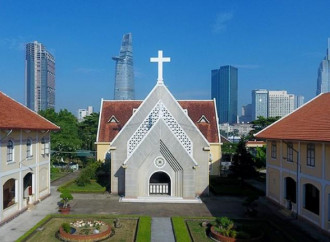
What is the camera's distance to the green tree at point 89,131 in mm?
55031

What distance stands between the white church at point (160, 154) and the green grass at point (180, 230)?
18.9ft

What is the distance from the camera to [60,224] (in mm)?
18984

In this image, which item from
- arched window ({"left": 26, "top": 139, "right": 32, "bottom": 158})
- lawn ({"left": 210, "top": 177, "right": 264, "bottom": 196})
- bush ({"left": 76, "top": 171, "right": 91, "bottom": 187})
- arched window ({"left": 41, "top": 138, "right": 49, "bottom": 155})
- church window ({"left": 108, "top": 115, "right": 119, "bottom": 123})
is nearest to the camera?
arched window ({"left": 26, "top": 139, "right": 32, "bottom": 158})

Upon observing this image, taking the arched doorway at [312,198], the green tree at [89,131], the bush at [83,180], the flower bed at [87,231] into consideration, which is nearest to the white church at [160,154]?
the bush at [83,180]

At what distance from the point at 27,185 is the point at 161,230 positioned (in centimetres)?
1323

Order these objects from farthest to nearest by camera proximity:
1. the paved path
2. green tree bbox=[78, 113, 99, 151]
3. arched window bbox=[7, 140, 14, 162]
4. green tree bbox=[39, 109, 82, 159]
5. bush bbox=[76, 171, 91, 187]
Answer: green tree bbox=[78, 113, 99, 151] < green tree bbox=[39, 109, 82, 159] < bush bbox=[76, 171, 91, 187] < arched window bbox=[7, 140, 14, 162] < the paved path

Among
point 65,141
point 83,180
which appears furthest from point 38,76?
point 83,180

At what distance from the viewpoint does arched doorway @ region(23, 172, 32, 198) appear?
23.9 m

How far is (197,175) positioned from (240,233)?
11285 millimetres

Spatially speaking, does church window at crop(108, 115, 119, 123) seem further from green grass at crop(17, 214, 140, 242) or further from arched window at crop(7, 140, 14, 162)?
green grass at crop(17, 214, 140, 242)

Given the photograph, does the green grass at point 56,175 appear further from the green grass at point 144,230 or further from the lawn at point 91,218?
the green grass at point 144,230

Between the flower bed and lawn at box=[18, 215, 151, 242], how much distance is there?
43cm

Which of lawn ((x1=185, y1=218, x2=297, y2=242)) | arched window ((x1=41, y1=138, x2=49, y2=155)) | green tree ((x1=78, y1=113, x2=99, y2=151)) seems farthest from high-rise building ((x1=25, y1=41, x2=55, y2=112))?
lawn ((x1=185, y1=218, x2=297, y2=242))

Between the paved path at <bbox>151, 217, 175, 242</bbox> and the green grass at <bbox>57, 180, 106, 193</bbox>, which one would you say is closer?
the paved path at <bbox>151, 217, 175, 242</bbox>
